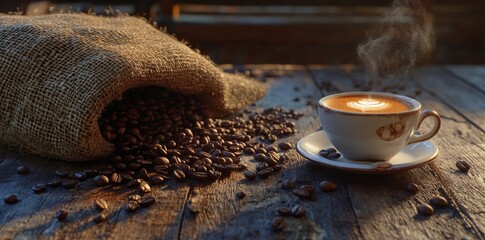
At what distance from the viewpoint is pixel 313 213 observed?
1.40 metres

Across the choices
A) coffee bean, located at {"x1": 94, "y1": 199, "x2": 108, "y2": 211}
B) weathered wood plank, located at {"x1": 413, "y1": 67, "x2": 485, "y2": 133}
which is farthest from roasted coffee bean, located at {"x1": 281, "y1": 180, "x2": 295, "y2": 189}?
weathered wood plank, located at {"x1": 413, "y1": 67, "x2": 485, "y2": 133}

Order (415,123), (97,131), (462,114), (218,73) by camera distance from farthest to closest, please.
Answer: (462,114) → (218,73) → (97,131) → (415,123)

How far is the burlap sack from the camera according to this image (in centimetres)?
174

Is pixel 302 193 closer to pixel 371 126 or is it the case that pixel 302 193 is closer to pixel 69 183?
pixel 371 126

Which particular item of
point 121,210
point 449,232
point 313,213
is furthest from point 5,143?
point 449,232

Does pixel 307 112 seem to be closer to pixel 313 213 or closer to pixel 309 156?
pixel 309 156

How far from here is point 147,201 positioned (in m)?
1.45

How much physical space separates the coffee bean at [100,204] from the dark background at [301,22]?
2856mm

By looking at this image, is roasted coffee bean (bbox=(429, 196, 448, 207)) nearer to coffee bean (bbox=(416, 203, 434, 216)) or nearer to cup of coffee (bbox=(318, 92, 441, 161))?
coffee bean (bbox=(416, 203, 434, 216))

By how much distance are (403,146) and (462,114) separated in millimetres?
831

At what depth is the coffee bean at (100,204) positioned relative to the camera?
1420mm

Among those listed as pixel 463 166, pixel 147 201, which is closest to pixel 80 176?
pixel 147 201

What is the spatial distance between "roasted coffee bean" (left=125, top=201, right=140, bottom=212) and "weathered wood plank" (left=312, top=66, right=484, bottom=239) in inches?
19.8

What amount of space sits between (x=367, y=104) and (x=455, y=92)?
1251mm
